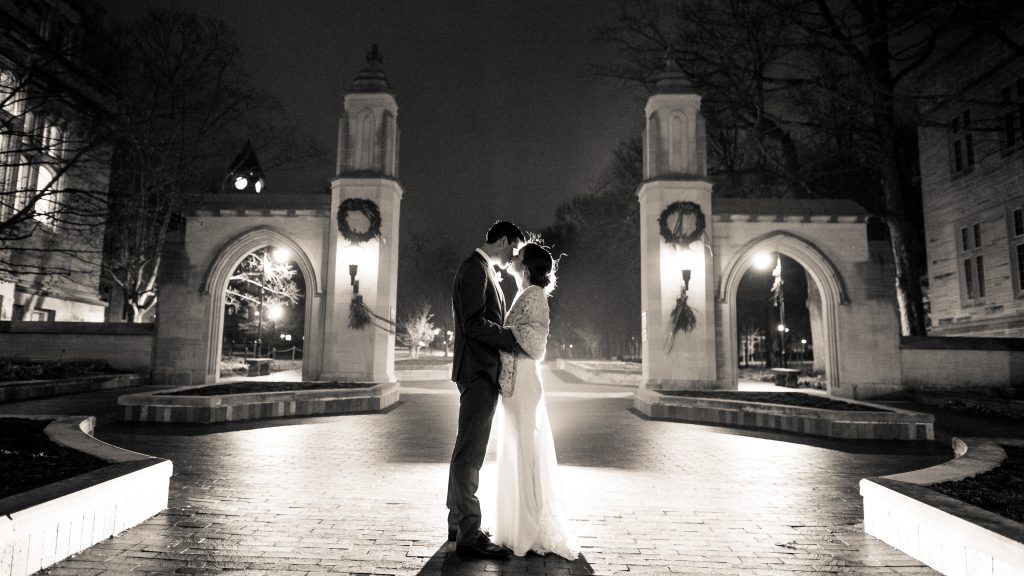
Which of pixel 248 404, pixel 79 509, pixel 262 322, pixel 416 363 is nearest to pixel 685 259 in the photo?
pixel 248 404

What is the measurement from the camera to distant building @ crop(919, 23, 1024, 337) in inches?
706

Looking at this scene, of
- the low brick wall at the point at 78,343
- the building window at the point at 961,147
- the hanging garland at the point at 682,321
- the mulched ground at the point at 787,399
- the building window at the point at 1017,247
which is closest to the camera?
the mulched ground at the point at 787,399

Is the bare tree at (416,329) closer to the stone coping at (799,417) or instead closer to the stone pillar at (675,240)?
the stone pillar at (675,240)

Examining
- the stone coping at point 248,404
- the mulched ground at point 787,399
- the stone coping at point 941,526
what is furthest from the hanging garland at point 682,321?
the stone coping at point 941,526

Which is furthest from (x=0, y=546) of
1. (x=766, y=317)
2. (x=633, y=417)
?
(x=766, y=317)

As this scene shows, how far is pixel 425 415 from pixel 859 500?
26.1ft

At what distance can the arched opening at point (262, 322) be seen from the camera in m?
23.7

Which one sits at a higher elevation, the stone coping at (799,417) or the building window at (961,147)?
the building window at (961,147)

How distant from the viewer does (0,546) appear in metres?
2.99

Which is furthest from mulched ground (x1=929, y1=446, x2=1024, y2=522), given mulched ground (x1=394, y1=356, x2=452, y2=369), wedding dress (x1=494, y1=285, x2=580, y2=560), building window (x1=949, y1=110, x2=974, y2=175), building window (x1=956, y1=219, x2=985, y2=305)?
mulched ground (x1=394, y1=356, x2=452, y2=369)

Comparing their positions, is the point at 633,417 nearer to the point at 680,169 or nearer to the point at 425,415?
the point at 425,415

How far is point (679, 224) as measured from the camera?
15141 mm

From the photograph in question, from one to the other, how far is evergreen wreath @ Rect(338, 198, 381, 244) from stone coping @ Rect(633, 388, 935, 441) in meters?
8.10

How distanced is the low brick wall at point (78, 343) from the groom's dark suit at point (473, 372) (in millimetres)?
16657
